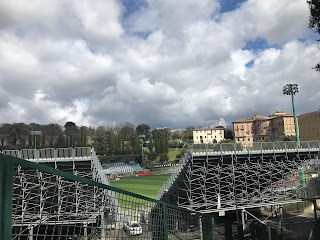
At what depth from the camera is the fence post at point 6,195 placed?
5.63ft

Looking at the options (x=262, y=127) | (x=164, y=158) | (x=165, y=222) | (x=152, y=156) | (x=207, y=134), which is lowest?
(x=164, y=158)

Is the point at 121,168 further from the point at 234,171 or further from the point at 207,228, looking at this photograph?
the point at 207,228

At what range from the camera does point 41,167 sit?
6.84ft

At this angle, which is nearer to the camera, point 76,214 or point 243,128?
point 76,214

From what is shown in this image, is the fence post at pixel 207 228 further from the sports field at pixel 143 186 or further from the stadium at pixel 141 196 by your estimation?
the sports field at pixel 143 186

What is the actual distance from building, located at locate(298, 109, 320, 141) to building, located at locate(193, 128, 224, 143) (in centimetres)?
4884

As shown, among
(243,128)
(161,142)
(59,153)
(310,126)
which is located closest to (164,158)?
(161,142)

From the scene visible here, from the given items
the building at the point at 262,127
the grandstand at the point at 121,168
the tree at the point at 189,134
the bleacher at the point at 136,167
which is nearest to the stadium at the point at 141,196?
the grandstand at the point at 121,168

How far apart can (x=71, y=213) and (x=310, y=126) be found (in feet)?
318

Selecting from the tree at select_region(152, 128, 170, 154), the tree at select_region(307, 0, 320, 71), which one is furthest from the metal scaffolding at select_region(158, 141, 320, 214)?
the tree at select_region(152, 128, 170, 154)

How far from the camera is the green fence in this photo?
6.00ft

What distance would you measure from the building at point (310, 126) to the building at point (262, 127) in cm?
1798

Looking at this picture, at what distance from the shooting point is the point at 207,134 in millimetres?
140000

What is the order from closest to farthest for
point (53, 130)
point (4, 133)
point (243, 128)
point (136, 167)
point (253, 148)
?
point (253, 148) < point (136, 167) < point (4, 133) < point (53, 130) < point (243, 128)
